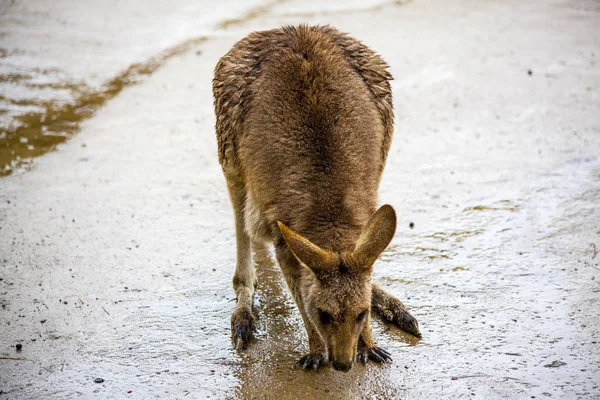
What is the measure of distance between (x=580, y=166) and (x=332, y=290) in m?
3.12

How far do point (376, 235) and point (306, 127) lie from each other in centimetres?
75

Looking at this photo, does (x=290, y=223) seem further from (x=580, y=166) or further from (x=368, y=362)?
(x=580, y=166)

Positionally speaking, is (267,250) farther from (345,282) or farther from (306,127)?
(345,282)

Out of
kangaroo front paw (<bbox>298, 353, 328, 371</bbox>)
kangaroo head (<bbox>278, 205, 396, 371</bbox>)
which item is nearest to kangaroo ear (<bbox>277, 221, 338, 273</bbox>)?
kangaroo head (<bbox>278, 205, 396, 371</bbox>)

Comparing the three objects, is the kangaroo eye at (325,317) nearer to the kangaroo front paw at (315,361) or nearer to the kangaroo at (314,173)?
the kangaroo at (314,173)

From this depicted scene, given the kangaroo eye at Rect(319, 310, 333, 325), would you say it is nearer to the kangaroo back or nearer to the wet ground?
the kangaroo back

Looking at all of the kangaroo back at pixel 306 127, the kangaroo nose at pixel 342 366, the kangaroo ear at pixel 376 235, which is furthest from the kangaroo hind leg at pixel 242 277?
the kangaroo ear at pixel 376 235

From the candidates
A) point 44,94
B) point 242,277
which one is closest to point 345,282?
point 242,277

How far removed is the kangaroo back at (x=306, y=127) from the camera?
3410mm

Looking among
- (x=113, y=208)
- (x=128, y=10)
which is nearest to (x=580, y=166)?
(x=113, y=208)

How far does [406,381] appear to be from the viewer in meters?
3.46

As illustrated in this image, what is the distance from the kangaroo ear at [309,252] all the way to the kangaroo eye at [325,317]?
0.20 m

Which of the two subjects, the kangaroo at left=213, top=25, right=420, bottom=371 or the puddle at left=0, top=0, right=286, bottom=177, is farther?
the puddle at left=0, top=0, right=286, bottom=177

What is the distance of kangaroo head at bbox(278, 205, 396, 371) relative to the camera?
10.1 feet
